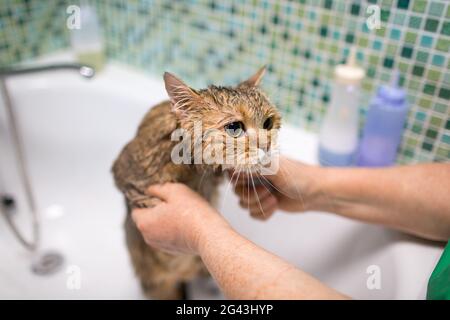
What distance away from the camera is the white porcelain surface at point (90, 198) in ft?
3.01

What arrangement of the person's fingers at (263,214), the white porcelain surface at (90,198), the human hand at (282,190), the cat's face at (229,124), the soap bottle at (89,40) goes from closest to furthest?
1. the cat's face at (229,124)
2. the human hand at (282,190)
3. the person's fingers at (263,214)
4. the white porcelain surface at (90,198)
5. the soap bottle at (89,40)

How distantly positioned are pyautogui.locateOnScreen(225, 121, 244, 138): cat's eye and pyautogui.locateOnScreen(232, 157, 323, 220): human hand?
107 millimetres

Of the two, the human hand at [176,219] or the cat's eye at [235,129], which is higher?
Result: the cat's eye at [235,129]

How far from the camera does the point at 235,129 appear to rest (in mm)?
613

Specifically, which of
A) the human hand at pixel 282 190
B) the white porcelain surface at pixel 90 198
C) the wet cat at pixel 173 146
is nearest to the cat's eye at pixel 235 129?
the wet cat at pixel 173 146

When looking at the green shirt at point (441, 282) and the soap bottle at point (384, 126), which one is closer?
the green shirt at point (441, 282)

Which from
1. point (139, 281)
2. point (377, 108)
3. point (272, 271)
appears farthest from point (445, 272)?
point (139, 281)

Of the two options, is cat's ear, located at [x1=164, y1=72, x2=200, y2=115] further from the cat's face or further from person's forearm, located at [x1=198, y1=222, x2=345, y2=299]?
person's forearm, located at [x1=198, y1=222, x2=345, y2=299]

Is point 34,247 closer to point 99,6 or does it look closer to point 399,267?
point 99,6

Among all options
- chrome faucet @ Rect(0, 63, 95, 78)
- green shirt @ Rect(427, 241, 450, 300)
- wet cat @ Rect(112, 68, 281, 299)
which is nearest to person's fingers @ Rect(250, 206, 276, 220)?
wet cat @ Rect(112, 68, 281, 299)

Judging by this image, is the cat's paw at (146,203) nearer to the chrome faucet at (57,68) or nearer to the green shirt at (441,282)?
the chrome faucet at (57,68)

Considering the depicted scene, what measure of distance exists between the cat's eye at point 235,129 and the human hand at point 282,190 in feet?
0.35

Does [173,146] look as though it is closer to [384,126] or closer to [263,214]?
[263,214]

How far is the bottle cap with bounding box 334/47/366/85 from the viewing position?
914 mm
